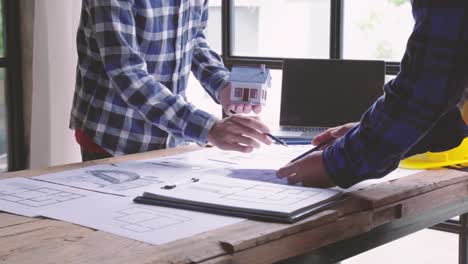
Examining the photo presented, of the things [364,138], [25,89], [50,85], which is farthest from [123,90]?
[25,89]

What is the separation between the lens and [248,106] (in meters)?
1.82

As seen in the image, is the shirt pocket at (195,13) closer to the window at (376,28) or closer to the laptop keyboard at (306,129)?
the laptop keyboard at (306,129)

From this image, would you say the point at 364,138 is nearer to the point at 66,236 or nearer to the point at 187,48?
the point at 66,236

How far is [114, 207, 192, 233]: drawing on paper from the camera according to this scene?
3.46 feet

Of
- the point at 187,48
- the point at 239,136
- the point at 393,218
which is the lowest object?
the point at 393,218

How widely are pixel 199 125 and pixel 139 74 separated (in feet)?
0.70

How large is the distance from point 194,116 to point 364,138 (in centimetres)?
55

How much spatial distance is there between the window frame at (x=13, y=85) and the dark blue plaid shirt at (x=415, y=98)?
8.74 feet

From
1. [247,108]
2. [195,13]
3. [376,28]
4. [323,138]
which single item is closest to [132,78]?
[247,108]

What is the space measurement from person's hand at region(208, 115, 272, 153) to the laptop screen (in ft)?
1.71

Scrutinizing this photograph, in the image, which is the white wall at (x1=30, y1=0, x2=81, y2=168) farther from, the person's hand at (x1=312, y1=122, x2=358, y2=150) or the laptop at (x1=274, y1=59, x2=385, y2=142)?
the person's hand at (x1=312, y1=122, x2=358, y2=150)

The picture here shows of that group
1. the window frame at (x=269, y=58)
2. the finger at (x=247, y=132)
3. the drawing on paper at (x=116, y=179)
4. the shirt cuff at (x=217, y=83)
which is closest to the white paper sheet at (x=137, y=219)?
the drawing on paper at (x=116, y=179)

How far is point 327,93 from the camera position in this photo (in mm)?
2125

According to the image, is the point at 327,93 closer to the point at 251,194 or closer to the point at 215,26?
the point at 251,194
